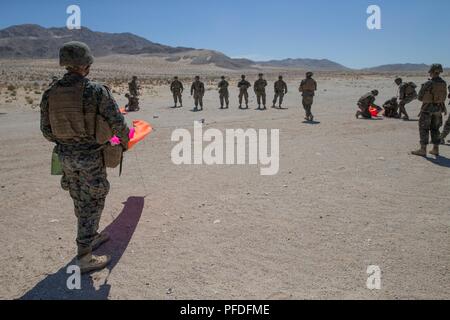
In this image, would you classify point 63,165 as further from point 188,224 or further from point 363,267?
point 363,267

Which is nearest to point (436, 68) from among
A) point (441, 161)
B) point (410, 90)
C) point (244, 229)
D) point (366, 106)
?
point (441, 161)

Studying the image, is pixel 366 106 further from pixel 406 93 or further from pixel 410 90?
pixel 410 90

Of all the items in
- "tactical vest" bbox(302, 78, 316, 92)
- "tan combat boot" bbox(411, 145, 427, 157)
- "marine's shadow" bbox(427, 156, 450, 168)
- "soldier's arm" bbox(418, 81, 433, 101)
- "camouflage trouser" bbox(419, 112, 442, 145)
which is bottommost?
"marine's shadow" bbox(427, 156, 450, 168)

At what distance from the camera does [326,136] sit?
10.3m

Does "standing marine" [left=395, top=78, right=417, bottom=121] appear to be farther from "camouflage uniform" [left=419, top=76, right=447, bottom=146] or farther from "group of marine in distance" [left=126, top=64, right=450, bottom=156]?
"camouflage uniform" [left=419, top=76, right=447, bottom=146]

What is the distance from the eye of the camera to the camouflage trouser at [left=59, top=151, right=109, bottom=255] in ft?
11.5

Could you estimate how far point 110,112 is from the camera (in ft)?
11.4

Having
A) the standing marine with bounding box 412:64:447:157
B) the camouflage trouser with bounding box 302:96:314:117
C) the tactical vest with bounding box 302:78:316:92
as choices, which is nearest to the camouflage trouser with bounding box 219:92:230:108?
the tactical vest with bounding box 302:78:316:92

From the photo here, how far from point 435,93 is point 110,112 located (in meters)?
6.82

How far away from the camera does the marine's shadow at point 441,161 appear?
7.35 m

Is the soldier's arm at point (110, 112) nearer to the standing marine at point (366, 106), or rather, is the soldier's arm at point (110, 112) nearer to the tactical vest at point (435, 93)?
the tactical vest at point (435, 93)

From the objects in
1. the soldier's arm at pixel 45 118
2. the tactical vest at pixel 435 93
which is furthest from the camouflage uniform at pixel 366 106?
the soldier's arm at pixel 45 118

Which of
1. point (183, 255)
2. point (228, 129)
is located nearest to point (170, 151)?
point (228, 129)

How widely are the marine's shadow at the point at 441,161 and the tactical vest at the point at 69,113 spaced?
22.1ft
